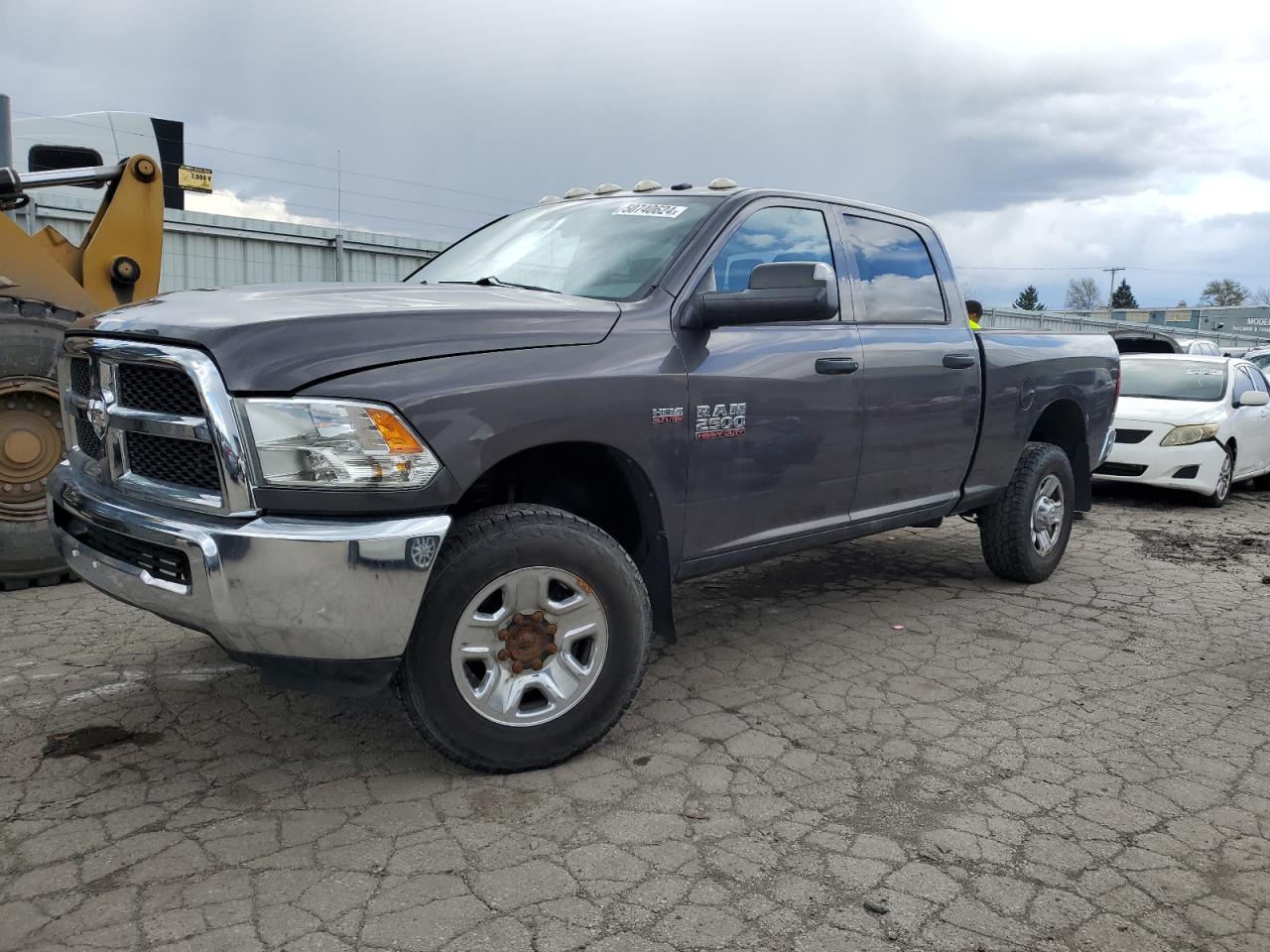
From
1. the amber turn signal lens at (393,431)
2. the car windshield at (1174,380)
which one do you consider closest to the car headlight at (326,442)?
the amber turn signal lens at (393,431)

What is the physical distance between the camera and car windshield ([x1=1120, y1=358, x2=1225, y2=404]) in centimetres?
1030

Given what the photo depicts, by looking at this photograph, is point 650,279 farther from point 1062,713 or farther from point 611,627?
point 1062,713

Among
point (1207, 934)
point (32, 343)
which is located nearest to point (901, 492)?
point (1207, 934)

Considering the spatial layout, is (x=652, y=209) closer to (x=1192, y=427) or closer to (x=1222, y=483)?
(x=1192, y=427)

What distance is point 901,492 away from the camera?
15.6 ft

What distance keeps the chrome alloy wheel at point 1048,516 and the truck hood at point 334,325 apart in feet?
11.3

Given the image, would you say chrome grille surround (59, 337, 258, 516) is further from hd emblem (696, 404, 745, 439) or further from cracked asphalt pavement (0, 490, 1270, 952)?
hd emblem (696, 404, 745, 439)

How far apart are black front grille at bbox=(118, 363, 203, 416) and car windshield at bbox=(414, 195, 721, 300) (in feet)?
4.58

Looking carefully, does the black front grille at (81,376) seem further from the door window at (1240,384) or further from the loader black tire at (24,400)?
the door window at (1240,384)

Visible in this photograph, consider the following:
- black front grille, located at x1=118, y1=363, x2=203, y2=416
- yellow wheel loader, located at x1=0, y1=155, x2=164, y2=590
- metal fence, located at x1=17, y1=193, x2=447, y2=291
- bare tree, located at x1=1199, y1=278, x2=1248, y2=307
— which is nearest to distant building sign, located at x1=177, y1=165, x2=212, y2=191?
metal fence, located at x1=17, y1=193, x2=447, y2=291

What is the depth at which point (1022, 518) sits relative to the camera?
5680 millimetres

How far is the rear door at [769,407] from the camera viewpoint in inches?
144

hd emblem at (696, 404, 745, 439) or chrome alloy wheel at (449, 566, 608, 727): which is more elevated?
hd emblem at (696, 404, 745, 439)

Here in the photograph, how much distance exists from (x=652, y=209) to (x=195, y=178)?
13.6 metres
